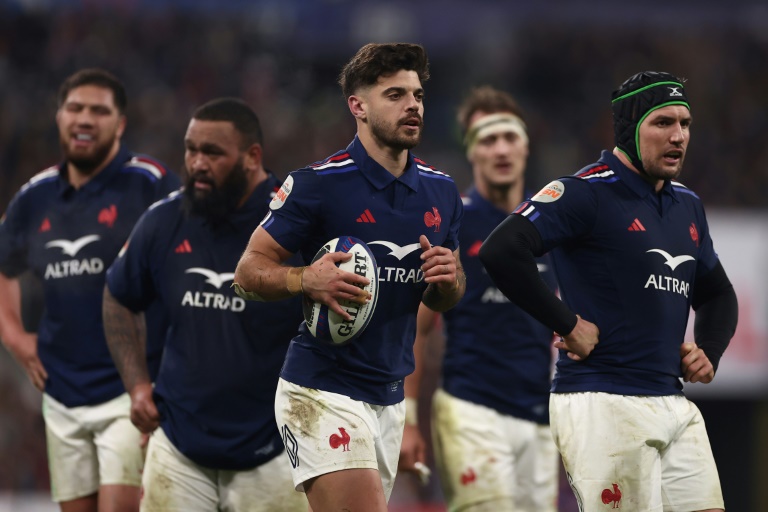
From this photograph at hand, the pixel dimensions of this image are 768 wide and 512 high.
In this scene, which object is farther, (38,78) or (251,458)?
(38,78)

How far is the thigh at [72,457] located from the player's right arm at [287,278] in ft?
7.98

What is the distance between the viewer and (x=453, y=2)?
19844 mm

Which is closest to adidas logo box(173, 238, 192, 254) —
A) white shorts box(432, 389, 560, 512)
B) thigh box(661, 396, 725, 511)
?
white shorts box(432, 389, 560, 512)

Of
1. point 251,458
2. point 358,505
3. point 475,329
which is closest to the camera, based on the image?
point 358,505

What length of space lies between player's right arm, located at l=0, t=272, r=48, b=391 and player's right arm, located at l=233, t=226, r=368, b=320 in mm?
2593

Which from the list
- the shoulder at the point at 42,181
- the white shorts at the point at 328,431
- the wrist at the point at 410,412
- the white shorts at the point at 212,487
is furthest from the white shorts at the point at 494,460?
the shoulder at the point at 42,181

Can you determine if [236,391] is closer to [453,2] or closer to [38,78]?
[38,78]

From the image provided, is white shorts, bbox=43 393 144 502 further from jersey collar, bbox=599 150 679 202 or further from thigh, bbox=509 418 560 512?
jersey collar, bbox=599 150 679 202

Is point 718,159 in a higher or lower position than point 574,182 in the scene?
higher

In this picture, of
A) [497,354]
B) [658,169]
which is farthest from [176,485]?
[658,169]

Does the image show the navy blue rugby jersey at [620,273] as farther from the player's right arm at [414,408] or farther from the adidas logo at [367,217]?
the player's right arm at [414,408]

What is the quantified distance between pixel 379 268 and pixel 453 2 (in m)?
15.3

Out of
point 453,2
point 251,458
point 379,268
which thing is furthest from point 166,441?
point 453,2

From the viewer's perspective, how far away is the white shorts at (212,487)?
6.09 meters
